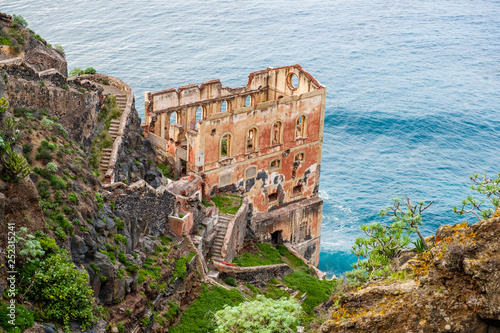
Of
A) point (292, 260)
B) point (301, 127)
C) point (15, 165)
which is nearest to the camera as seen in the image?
point (15, 165)

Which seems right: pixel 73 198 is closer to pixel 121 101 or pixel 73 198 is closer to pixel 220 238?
pixel 220 238

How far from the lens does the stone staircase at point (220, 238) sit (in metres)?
52.3

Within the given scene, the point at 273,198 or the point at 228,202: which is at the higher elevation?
the point at 228,202

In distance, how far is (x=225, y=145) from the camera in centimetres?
6381

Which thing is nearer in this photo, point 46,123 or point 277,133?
point 46,123

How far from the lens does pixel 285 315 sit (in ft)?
111

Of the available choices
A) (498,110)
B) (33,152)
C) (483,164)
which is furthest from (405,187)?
(33,152)

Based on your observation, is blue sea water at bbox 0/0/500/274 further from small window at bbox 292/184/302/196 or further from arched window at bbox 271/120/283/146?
arched window at bbox 271/120/283/146

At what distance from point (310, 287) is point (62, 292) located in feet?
98.1

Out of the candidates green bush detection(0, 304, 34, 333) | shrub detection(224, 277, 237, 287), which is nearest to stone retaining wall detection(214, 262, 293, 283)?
shrub detection(224, 277, 237, 287)

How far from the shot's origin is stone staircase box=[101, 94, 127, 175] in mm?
47375

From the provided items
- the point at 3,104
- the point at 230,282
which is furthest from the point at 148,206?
the point at 3,104

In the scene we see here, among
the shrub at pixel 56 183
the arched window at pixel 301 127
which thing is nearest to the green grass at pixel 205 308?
the shrub at pixel 56 183

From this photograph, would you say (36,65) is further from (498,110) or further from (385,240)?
(498,110)
